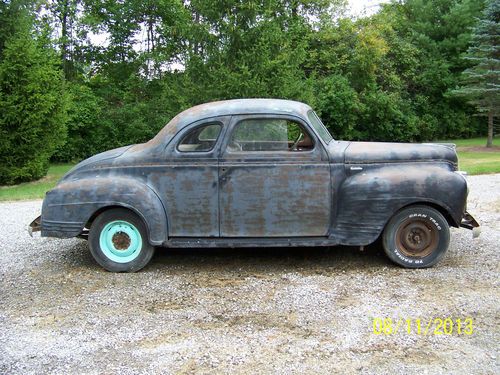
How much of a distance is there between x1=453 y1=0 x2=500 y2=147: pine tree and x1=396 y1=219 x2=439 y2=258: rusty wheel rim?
17.2 meters

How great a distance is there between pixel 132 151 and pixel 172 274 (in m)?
1.46

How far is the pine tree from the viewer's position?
20.5m

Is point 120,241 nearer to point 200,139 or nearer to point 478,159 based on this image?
point 200,139

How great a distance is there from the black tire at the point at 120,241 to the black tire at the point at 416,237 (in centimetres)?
267

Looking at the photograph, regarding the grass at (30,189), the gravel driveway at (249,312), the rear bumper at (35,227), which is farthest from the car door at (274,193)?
the grass at (30,189)

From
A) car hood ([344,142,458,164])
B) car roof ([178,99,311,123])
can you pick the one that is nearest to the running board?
car hood ([344,142,458,164])

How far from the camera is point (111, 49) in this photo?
23719 mm

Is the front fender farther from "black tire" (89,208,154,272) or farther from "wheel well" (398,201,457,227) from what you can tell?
"wheel well" (398,201,457,227)

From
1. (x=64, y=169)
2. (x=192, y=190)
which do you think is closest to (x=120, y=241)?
(x=192, y=190)

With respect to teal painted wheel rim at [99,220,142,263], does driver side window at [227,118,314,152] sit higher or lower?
higher

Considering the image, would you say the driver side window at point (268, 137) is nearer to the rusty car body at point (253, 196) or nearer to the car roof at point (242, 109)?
the rusty car body at point (253, 196)

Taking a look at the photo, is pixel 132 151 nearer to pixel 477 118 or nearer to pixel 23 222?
pixel 23 222

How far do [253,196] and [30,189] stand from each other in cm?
993

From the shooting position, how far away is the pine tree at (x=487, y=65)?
20516mm
